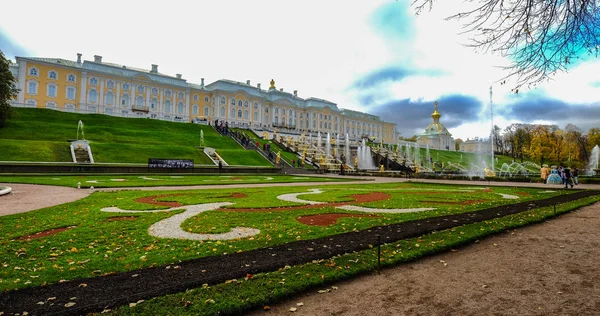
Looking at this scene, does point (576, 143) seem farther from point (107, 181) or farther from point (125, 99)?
point (125, 99)

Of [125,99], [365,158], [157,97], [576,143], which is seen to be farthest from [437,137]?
[125,99]

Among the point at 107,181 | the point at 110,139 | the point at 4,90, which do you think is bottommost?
the point at 107,181

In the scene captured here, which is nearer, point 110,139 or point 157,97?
point 110,139

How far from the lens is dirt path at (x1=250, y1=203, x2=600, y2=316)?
A: 366 centimetres

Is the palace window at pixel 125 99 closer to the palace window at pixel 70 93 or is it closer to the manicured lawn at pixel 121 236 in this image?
the palace window at pixel 70 93

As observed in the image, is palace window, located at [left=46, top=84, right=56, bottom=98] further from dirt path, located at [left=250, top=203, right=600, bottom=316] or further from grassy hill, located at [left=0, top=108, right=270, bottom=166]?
dirt path, located at [left=250, top=203, right=600, bottom=316]

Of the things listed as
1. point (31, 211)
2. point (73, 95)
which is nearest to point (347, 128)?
point (73, 95)

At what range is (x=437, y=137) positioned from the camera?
88.7 metres

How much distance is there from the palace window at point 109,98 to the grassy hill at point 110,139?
15.4m

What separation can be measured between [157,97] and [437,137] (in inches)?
2869

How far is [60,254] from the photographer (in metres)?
5.21

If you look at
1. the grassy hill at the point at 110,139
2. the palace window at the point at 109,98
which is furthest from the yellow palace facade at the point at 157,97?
the grassy hill at the point at 110,139

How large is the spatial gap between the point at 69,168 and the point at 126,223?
876 inches

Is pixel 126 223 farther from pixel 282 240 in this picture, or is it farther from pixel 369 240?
pixel 369 240
